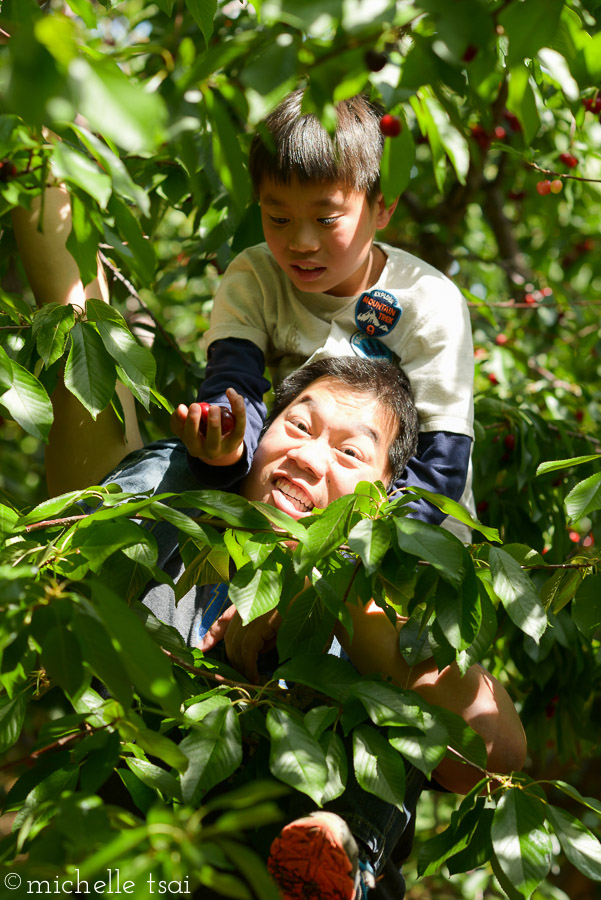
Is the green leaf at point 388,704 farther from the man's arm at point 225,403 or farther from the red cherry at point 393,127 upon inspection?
the red cherry at point 393,127

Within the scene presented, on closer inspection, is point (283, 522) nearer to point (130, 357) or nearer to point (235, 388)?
point (130, 357)

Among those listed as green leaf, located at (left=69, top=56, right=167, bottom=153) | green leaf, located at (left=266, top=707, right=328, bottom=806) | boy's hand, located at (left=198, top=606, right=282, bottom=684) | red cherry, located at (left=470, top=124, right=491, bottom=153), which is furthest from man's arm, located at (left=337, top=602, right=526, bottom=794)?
red cherry, located at (left=470, top=124, right=491, bottom=153)

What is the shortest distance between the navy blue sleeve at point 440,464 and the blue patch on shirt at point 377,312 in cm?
Answer: 29

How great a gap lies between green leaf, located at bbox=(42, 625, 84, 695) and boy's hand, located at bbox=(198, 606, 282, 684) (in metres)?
0.65

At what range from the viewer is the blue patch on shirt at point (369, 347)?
230 cm

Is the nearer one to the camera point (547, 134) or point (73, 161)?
point (73, 161)

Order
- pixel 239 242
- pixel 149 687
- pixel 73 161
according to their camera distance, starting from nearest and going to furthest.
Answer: pixel 149 687 < pixel 73 161 < pixel 239 242

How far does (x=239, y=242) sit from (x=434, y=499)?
141 centimetres

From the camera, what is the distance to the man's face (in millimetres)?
1946

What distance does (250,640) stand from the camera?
5.77 feet

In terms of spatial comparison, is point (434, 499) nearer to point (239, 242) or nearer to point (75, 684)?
point (75, 684)

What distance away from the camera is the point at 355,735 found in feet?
4.70

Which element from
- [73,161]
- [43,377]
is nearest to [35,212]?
[43,377]

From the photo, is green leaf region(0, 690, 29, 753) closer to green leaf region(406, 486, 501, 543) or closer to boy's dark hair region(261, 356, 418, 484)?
green leaf region(406, 486, 501, 543)
